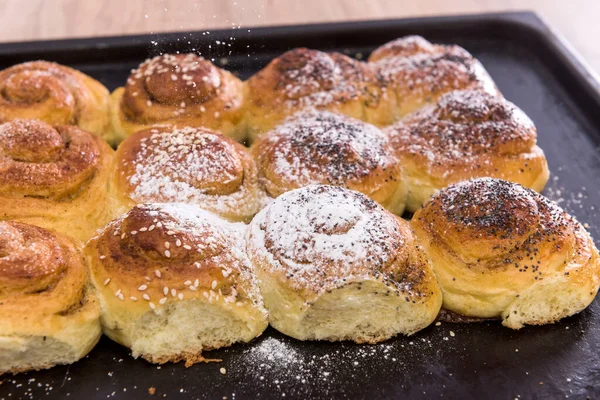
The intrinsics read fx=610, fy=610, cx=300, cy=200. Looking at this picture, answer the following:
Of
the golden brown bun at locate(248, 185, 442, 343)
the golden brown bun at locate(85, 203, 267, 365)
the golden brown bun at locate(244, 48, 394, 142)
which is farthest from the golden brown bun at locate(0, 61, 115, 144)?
the golden brown bun at locate(248, 185, 442, 343)

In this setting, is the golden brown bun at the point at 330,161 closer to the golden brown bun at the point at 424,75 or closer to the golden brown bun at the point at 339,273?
the golden brown bun at the point at 339,273

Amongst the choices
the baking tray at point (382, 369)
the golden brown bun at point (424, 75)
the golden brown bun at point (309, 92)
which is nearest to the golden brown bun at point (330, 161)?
the golden brown bun at point (309, 92)

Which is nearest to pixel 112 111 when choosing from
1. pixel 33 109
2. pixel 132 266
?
pixel 33 109

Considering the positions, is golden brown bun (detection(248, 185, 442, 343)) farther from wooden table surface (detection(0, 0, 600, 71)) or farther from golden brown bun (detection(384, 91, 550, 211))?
wooden table surface (detection(0, 0, 600, 71))

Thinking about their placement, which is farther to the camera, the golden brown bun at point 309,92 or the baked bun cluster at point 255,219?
the golden brown bun at point 309,92

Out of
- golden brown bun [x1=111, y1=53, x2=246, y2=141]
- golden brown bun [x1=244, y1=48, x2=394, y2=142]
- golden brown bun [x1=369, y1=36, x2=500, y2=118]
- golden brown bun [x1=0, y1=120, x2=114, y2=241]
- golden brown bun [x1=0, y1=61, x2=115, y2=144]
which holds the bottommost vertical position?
golden brown bun [x1=0, y1=61, x2=115, y2=144]

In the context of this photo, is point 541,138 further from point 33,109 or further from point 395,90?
point 33,109
